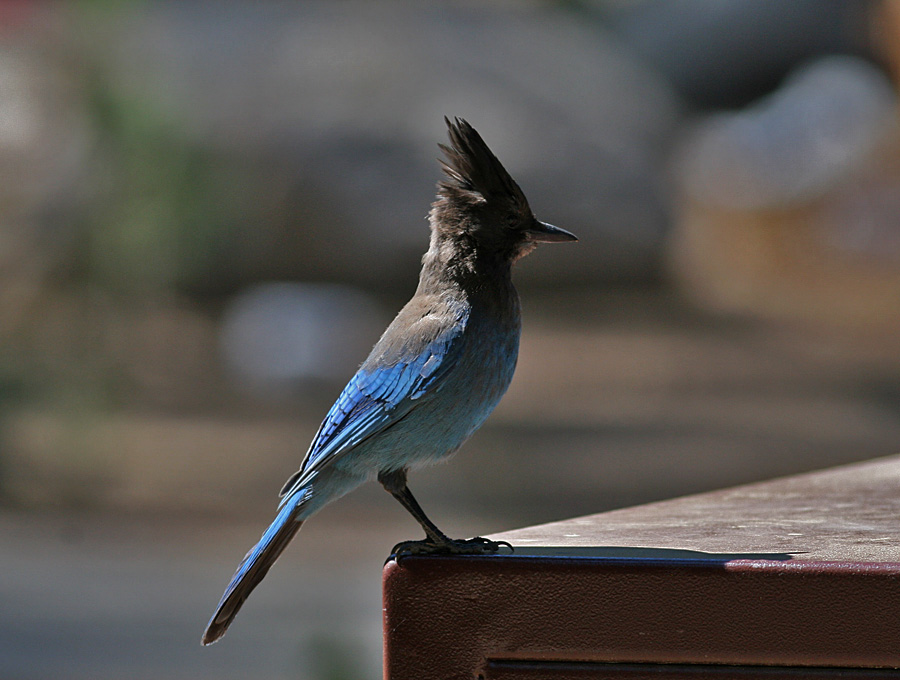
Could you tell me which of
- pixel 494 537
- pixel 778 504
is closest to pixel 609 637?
pixel 494 537

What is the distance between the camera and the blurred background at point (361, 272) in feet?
23.6

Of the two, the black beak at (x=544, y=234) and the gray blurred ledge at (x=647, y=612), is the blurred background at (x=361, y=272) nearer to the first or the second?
the black beak at (x=544, y=234)

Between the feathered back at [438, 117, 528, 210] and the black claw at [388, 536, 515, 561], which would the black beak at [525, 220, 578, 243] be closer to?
the feathered back at [438, 117, 528, 210]

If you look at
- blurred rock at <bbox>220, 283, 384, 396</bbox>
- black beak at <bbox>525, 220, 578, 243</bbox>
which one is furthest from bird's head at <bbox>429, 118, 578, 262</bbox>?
blurred rock at <bbox>220, 283, 384, 396</bbox>

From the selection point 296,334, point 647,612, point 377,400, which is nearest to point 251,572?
→ point 377,400

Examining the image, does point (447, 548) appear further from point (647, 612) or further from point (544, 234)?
point (544, 234)

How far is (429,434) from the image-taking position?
7.36ft

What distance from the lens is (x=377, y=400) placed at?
2.26m

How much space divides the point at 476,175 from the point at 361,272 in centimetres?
976

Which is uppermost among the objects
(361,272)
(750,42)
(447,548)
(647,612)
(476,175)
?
(750,42)

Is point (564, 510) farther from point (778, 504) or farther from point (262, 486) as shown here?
point (778, 504)

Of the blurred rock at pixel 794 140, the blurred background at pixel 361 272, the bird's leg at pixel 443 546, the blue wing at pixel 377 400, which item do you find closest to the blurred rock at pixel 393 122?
the blurred background at pixel 361 272

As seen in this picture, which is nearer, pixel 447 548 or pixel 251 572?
pixel 447 548

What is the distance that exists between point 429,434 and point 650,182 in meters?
10.6
